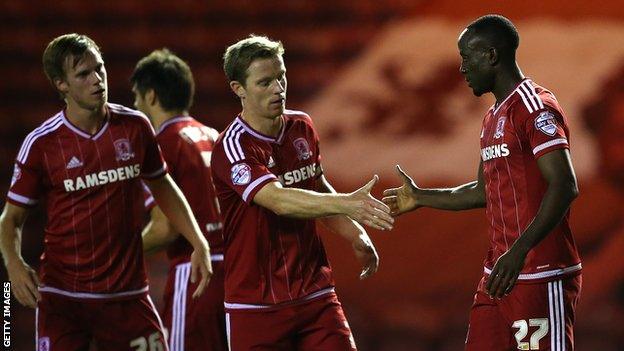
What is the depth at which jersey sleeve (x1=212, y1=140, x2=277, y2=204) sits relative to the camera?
171 inches

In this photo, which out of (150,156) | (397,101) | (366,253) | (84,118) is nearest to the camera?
(366,253)

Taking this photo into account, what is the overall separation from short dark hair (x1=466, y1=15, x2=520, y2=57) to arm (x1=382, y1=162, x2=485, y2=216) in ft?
1.92

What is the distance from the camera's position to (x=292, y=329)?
175 inches

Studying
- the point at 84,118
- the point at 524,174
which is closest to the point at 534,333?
the point at 524,174

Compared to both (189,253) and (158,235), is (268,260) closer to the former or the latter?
(158,235)

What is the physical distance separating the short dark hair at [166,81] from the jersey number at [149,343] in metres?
1.32

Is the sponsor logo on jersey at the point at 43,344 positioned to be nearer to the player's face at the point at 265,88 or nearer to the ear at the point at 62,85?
the ear at the point at 62,85

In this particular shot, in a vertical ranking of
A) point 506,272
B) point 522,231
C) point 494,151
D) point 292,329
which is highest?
point 494,151

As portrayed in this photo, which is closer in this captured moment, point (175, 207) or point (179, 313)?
point (175, 207)

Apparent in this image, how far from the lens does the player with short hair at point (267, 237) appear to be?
444cm

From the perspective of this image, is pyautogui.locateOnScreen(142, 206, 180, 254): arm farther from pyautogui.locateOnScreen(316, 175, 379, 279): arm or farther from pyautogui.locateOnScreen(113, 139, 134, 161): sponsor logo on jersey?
pyautogui.locateOnScreen(316, 175, 379, 279): arm

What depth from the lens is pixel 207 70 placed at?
8047 millimetres

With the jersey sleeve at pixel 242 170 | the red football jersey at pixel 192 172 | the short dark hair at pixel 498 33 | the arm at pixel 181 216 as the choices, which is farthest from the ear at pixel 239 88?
the red football jersey at pixel 192 172

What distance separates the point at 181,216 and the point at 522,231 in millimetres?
1670
